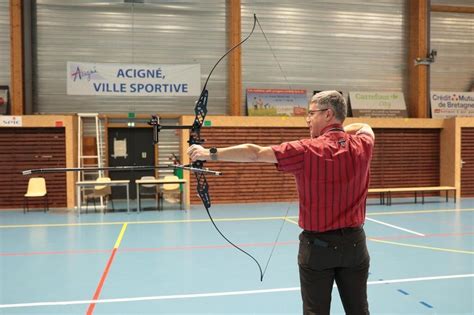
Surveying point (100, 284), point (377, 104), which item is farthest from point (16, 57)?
point (377, 104)

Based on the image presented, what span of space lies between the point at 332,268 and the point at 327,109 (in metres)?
0.78

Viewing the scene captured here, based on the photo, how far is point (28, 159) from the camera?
35.8ft

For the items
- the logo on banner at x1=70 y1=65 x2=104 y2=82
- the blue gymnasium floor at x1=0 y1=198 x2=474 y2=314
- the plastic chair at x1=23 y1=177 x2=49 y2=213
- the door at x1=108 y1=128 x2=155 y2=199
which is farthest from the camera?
the door at x1=108 y1=128 x2=155 y2=199

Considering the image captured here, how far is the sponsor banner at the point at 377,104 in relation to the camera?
13.0 m

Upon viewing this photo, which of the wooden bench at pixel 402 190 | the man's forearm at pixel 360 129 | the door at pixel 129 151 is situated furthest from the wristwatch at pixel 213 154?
the door at pixel 129 151

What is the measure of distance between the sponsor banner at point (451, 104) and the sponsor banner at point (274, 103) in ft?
14.9

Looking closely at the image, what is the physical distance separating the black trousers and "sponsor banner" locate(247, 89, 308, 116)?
10388 millimetres

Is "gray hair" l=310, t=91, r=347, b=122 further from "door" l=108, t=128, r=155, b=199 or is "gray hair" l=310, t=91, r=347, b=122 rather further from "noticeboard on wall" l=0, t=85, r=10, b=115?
"noticeboard on wall" l=0, t=85, r=10, b=115

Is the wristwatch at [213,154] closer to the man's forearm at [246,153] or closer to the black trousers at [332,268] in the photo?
the man's forearm at [246,153]

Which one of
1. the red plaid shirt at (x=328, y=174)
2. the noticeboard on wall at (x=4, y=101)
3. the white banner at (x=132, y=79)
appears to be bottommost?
the red plaid shirt at (x=328, y=174)

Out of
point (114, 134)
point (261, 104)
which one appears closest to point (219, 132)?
point (261, 104)

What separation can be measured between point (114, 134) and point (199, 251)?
24.0 ft

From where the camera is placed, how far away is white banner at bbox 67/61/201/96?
11.4 m

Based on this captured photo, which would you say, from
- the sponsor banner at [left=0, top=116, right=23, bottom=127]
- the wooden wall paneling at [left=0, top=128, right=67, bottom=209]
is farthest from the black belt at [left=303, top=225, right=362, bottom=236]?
the sponsor banner at [left=0, top=116, right=23, bottom=127]
